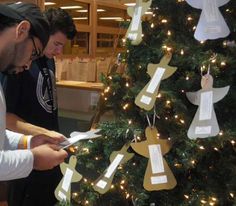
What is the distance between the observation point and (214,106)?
1318 millimetres

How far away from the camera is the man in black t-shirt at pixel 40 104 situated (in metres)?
1.87

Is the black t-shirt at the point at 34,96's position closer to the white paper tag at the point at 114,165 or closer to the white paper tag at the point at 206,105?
the white paper tag at the point at 114,165

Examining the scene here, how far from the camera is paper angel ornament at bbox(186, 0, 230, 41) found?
4.11ft

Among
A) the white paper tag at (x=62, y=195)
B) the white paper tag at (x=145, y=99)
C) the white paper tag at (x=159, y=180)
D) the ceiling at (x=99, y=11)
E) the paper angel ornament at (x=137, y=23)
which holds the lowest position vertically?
the ceiling at (x=99, y=11)

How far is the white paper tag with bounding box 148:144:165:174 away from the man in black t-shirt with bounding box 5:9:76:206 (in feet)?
2.24

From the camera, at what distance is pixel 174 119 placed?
54.6 inches

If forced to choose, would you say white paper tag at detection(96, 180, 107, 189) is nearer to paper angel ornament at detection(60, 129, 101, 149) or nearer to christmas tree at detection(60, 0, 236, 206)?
christmas tree at detection(60, 0, 236, 206)

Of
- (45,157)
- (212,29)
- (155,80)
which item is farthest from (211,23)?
(45,157)

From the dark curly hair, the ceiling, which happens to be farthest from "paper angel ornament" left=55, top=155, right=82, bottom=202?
the ceiling

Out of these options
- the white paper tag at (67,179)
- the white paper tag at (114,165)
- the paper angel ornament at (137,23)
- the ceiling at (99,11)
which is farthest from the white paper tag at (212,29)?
the ceiling at (99,11)

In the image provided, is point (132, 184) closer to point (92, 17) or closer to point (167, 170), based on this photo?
point (167, 170)

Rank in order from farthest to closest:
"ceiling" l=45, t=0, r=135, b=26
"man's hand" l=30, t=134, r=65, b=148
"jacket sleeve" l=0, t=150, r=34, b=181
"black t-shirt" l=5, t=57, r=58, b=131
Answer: "ceiling" l=45, t=0, r=135, b=26 → "black t-shirt" l=5, t=57, r=58, b=131 → "man's hand" l=30, t=134, r=65, b=148 → "jacket sleeve" l=0, t=150, r=34, b=181

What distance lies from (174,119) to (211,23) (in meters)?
0.37

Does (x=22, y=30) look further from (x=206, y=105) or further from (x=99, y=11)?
(x=99, y=11)
